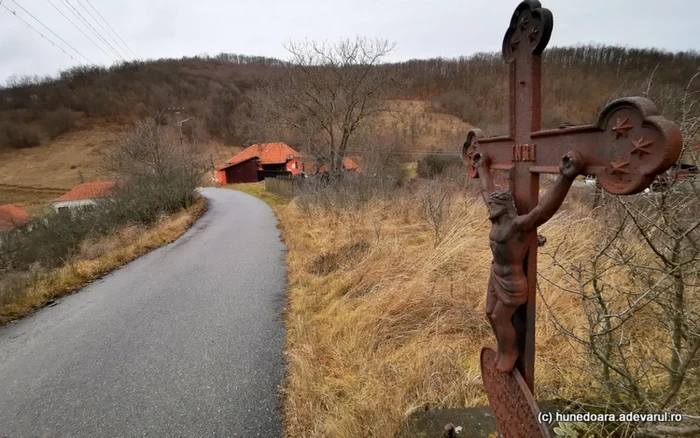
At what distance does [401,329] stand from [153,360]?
300 centimetres

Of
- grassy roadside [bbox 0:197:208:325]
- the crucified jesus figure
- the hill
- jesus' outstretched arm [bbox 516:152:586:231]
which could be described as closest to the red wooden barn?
the hill

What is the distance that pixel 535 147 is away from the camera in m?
1.27

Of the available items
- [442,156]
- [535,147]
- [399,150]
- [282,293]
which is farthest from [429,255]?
[442,156]

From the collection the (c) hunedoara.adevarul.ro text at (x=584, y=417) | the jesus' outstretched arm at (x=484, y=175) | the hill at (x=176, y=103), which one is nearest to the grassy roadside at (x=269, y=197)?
the hill at (x=176, y=103)

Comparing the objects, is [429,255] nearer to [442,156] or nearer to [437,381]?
[437,381]

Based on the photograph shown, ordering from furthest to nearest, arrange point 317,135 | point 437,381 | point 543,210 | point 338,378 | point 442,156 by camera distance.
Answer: point 442,156 → point 317,135 → point 338,378 → point 437,381 → point 543,210

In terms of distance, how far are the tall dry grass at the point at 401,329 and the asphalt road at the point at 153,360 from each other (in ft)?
1.44

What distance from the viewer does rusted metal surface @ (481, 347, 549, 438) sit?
124 centimetres

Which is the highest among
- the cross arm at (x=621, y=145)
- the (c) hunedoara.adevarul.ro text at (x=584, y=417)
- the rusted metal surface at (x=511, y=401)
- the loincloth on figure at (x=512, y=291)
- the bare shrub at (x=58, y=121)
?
the bare shrub at (x=58, y=121)

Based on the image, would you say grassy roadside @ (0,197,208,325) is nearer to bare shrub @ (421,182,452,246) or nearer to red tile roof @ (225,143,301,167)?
bare shrub @ (421,182,452,246)

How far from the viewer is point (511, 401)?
139cm

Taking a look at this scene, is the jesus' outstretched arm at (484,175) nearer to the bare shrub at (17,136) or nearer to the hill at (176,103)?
the hill at (176,103)

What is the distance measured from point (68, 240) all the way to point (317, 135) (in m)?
12.5

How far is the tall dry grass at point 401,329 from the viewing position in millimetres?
2385
